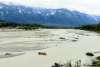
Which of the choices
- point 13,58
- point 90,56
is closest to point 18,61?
point 13,58

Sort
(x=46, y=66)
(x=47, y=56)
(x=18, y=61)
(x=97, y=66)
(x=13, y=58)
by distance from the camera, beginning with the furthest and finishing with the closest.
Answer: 1. (x=47, y=56)
2. (x=13, y=58)
3. (x=18, y=61)
4. (x=46, y=66)
5. (x=97, y=66)

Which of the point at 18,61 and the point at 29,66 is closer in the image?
the point at 29,66

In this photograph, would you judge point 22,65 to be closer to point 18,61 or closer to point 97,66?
point 18,61

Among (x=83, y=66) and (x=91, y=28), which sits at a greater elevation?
(x=83, y=66)

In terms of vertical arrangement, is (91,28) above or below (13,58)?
below

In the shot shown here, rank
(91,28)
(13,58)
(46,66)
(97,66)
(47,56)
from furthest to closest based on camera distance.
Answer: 1. (91,28)
2. (47,56)
3. (13,58)
4. (46,66)
5. (97,66)

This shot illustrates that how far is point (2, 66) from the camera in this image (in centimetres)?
3058

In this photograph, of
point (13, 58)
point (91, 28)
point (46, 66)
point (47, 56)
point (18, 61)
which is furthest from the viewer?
point (91, 28)

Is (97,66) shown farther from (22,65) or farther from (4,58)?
(4,58)

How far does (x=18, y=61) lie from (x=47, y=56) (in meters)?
6.01

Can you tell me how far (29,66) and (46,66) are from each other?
189 cm

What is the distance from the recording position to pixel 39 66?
103 ft

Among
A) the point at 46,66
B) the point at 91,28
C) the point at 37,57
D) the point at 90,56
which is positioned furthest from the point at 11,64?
the point at 91,28

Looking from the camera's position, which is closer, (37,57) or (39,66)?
(39,66)
